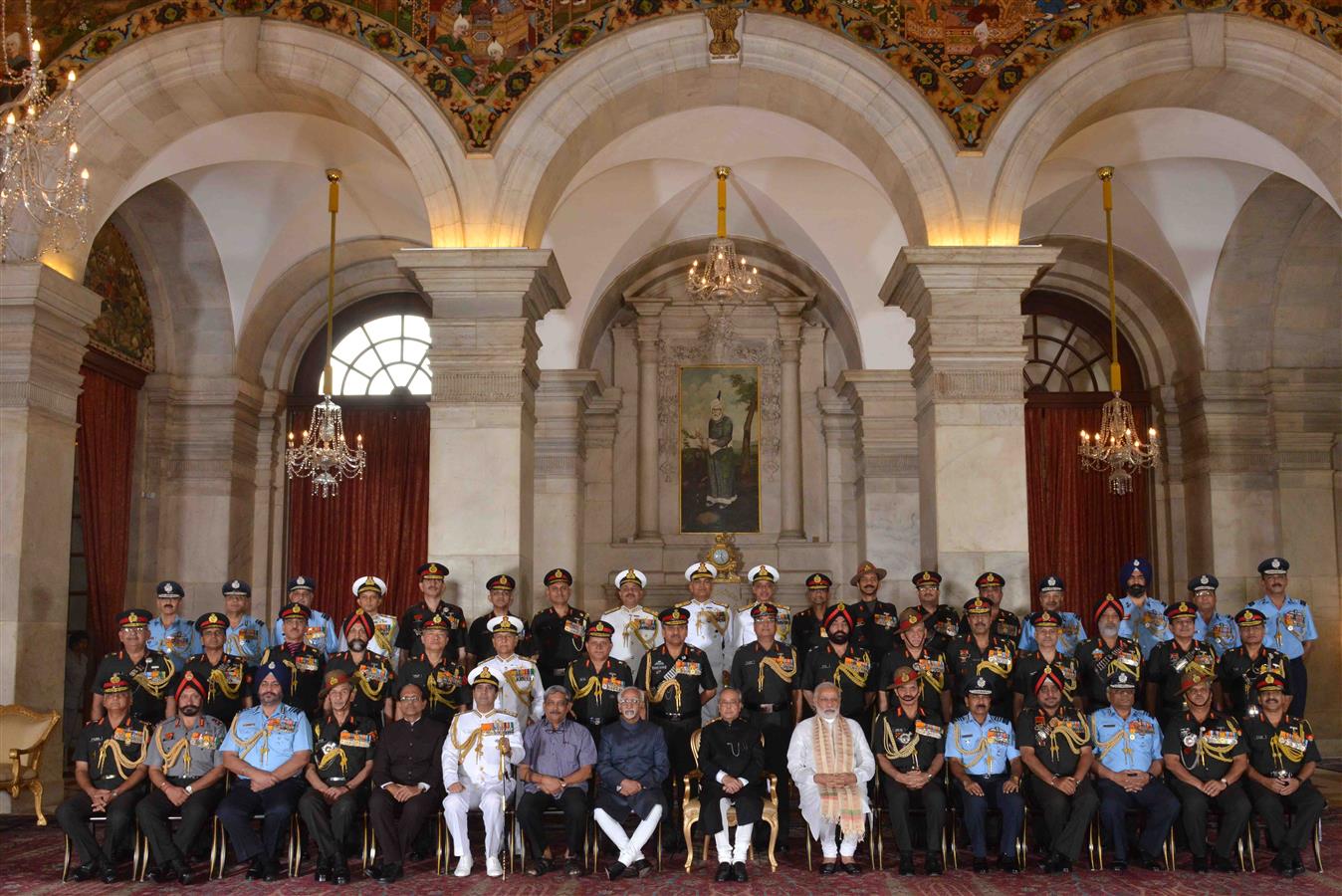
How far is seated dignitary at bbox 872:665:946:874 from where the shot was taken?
713 cm

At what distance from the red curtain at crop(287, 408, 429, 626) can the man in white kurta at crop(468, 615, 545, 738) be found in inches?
242

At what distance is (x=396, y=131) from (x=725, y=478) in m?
6.63

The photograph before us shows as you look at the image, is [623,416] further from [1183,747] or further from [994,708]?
[1183,747]

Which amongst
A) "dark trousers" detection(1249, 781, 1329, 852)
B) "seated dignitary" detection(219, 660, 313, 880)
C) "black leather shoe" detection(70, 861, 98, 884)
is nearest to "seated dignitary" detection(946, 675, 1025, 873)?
"dark trousers" detection(1249, 781, 1329, 852)

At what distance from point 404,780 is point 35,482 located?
12.1ft

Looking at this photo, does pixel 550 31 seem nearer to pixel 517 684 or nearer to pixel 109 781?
pixel 517 684

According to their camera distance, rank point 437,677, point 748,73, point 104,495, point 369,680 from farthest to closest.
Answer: point 104,495 → point 748,73 → point 369,680 → point 437,677

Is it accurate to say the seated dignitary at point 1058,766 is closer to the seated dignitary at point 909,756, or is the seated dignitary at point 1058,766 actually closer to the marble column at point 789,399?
the seated dignitary at point 909,756

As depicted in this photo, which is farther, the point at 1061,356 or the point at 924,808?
the point at 1061,356

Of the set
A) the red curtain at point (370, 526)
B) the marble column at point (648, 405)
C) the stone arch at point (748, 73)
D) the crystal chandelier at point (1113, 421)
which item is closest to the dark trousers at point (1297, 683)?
the crystal chandelier at point (1113, 421)

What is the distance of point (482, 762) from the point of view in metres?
7.28

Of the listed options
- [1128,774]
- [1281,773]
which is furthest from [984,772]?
[1281,773]

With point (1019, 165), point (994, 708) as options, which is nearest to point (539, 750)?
point (994, 708)

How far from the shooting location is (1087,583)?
13938 millimetres
